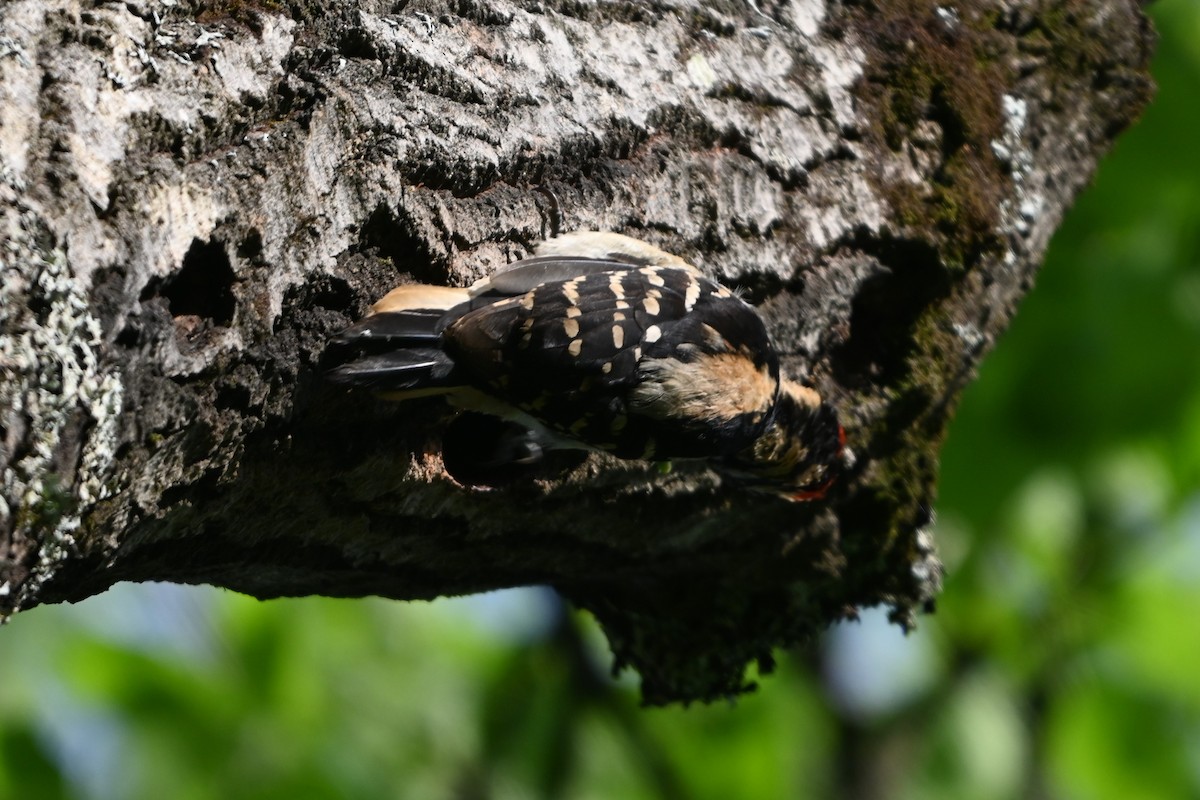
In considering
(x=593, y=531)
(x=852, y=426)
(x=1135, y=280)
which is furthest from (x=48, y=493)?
(x=1135, y=280)

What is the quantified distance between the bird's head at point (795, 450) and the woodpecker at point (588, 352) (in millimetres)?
140

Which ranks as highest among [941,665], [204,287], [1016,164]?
[204,287]

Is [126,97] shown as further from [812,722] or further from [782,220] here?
[812,722]

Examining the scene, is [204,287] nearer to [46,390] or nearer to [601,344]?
[46,390]

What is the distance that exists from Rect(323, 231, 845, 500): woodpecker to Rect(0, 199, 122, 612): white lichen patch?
572mm

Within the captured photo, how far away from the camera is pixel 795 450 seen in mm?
3326

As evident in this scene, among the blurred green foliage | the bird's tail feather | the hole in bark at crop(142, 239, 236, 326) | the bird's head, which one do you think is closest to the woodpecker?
the bird's tail feather

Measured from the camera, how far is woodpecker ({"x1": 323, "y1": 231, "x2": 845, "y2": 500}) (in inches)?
97.7

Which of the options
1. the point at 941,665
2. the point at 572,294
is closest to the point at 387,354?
the point at 572,294

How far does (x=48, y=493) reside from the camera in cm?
182

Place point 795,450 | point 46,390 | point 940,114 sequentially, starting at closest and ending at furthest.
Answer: point 46,390
point 795,450
point 940,114

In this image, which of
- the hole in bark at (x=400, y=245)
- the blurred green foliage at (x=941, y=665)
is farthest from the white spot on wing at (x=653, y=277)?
the blurred green foliage at (x=941, y=665)

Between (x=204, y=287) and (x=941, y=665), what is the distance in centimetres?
785

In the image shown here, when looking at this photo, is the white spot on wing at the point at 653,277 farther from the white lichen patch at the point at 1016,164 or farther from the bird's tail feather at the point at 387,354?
the white lichen patch at the point at 1016,164
